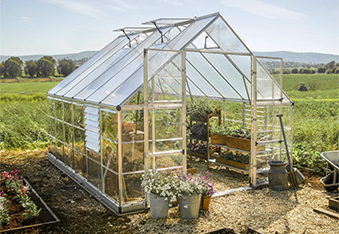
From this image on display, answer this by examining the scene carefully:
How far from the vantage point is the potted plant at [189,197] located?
492 centimetres

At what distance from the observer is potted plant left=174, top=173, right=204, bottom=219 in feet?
16.1

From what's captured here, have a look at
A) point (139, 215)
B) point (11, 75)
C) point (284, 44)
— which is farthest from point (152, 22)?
point (284, 44)

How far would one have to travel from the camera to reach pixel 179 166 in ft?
18.6

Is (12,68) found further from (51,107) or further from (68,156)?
(68,156)

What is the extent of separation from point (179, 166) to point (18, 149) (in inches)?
296

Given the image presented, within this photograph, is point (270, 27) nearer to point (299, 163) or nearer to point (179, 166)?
point (299, 163)

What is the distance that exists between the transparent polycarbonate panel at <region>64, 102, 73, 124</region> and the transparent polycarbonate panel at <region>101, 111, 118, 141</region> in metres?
1.89

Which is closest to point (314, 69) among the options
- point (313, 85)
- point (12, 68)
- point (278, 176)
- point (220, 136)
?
point (313, 85)

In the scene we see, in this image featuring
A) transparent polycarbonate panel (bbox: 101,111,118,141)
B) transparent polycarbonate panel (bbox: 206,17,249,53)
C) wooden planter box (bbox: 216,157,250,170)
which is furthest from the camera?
wooden planter box (bbox: 216,157,250,170)

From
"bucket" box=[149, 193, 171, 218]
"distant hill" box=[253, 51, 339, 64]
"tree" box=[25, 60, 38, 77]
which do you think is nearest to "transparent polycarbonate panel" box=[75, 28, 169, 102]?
"bucket" box=[149, 193, 171, 218]

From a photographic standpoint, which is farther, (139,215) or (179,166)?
(179,166)

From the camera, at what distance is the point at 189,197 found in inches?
193

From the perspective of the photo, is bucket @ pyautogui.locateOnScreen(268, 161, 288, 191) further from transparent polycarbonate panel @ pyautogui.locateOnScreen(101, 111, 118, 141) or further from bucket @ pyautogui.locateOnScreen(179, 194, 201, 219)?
transparent polycarbonate panel @ pyautogui.locateOnScreen(101, 111, 118, 141)

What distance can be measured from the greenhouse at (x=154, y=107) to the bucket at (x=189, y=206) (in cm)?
76
